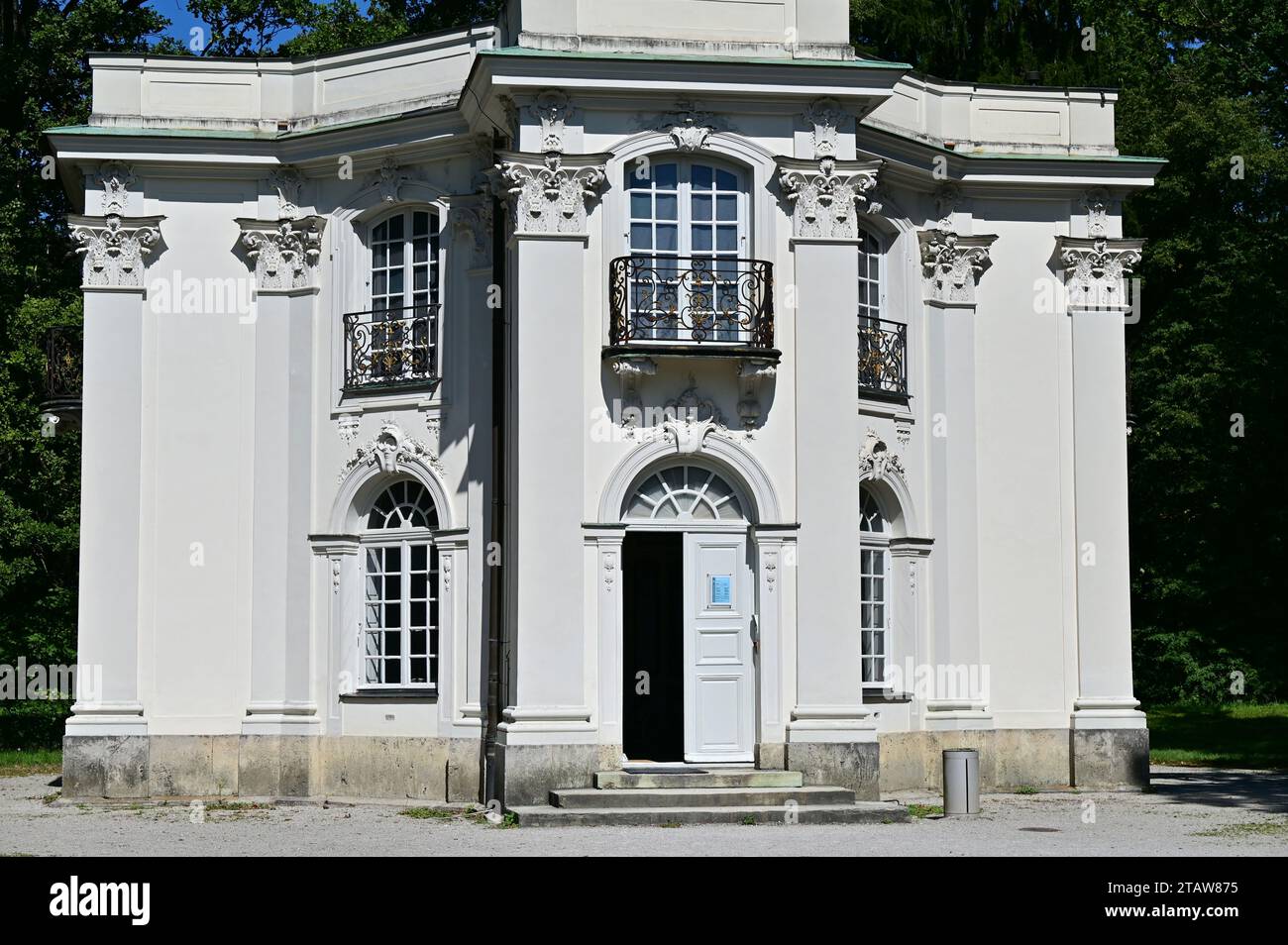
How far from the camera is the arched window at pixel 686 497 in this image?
20516mm

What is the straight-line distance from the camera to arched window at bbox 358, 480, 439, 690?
2225 centimetres

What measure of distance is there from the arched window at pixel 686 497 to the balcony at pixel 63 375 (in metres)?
8.22

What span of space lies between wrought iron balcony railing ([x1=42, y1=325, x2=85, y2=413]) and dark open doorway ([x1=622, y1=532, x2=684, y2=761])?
295 inches

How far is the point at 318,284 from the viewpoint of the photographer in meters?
22.9

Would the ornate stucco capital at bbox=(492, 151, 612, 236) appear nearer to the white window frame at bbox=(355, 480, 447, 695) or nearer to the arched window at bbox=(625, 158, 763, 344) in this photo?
the arched window at bbox=(625, 158, 763, 344)

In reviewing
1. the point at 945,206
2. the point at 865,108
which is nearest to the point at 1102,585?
the point at 945,206

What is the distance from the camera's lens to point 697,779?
751 inches

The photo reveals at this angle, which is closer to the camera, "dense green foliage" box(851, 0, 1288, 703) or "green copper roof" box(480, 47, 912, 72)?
"green copper roof" box(480, 47, 912, 72)

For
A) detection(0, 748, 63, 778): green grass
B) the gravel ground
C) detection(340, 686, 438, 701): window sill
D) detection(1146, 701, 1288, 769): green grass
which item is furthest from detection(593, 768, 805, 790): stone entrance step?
detection(1146, 701, 1288, 769): green grass

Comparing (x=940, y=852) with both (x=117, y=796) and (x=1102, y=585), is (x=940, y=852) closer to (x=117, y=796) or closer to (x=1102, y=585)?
(x=1102, y=585)

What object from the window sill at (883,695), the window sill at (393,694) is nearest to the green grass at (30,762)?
the window sill at (393,694)

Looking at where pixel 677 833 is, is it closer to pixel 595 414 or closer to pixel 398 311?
pixel 595 414

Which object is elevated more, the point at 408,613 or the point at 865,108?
the point at 865,108

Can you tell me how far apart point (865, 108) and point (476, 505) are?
20.1ft
